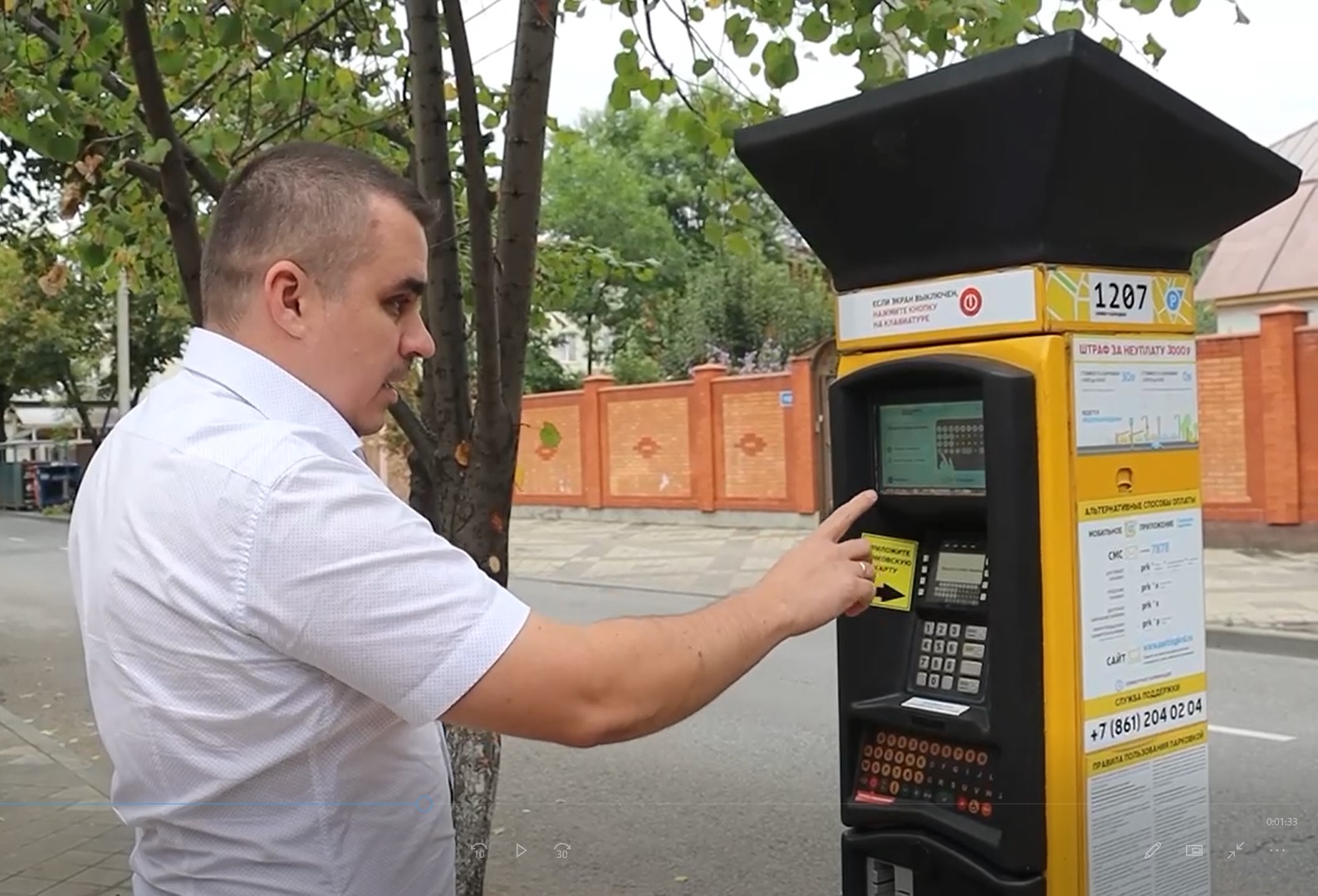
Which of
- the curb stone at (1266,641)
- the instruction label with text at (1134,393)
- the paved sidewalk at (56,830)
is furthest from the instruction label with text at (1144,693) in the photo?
the curb stone at (1266,641)

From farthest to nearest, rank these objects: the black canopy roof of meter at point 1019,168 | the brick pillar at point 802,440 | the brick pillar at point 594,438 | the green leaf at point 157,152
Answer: the brick pillar at point 594,438 < the brick pillar at point 802,440 < the green leaf at point 157,152 < the black canopy roof of meter at point 1019,168

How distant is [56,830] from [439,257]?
11.9 ft

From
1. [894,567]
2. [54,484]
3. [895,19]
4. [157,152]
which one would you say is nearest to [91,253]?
Answer: [157,152]

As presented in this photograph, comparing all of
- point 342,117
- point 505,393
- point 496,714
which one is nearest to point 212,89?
point 342,117

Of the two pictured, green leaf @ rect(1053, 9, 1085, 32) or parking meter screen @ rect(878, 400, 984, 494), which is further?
green leaf @ rect(1053, 9, 1085, 32)

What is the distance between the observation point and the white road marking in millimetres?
6754

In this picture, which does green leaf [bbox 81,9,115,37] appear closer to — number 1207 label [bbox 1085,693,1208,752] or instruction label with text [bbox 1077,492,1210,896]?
instruction label with text [bbox 1077,492,1210,896]

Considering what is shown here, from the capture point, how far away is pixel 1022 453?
7.60ft

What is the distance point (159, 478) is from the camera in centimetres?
146

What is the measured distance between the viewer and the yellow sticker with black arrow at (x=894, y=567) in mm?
2613

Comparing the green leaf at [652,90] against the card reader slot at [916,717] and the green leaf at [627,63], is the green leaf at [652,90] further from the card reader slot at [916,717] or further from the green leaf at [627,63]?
the card reader slot at [916,717]

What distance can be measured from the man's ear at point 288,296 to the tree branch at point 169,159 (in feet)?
6.49

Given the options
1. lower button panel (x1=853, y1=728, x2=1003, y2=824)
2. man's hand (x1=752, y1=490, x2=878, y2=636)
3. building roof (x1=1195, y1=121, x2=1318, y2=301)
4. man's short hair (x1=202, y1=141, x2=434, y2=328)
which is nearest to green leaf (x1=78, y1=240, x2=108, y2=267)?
man's short hair (x1=202, y1=141, x2=434, y2=328)

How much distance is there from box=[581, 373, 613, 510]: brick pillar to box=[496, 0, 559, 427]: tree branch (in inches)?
711
